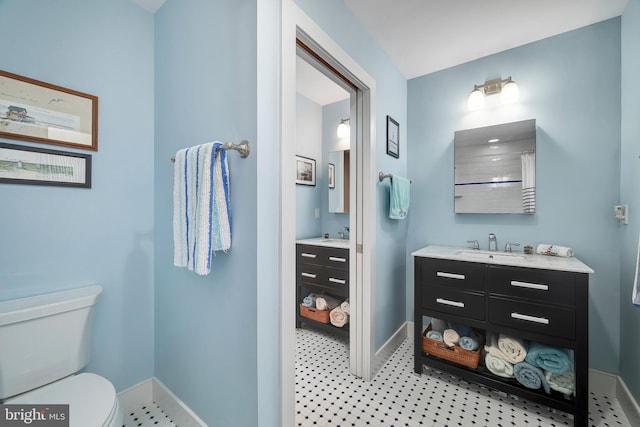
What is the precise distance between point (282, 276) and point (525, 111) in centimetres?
216

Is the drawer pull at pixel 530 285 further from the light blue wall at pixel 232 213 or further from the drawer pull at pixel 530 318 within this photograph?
the light blue wall at pixel 232 213

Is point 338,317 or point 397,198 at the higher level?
point 397,198

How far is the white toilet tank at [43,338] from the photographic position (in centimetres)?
107

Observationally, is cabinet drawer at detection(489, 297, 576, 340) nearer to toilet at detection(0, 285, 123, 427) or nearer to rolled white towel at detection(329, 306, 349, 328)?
rolled white towel at detection(329, 306, 349, 328)

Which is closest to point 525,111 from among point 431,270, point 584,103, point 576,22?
point 584,103

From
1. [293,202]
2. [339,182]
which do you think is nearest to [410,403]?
[293,202]

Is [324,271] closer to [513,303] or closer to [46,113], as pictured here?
[513,303]

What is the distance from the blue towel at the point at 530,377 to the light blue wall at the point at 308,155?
203 cm

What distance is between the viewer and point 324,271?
240 centimetres

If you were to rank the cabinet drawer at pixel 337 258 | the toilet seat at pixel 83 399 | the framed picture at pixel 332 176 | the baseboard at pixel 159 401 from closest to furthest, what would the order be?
1. the toilet seat at pixel 83 399
2. the baseboard at pixel 159 401
3. the cabinet drawer at pixel 337 258
4. the framed picture at pixel 332 176

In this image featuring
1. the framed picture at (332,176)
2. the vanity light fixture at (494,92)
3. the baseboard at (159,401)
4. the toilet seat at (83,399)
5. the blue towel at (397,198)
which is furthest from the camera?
the framed picture at (332,176)

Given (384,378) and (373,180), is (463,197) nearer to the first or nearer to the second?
(373,180)

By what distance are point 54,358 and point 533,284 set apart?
2465mm

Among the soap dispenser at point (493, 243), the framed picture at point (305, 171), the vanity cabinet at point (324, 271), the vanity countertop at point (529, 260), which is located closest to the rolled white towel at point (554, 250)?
the vanity countertop at point (529, 260)
